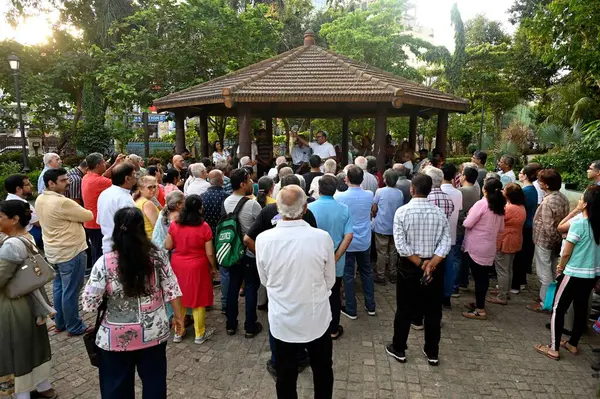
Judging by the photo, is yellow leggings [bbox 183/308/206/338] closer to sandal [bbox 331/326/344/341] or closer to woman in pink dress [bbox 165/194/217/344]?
woman in pink dress [bbox 165/194/217/344]

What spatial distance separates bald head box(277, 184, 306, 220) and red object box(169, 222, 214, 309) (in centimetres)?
175

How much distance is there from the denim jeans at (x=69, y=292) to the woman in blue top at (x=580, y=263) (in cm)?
502

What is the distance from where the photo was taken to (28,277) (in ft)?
9.70

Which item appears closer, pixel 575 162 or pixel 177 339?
pixel 177 339

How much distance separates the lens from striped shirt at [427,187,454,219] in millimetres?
4742

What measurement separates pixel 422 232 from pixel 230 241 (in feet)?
6.45

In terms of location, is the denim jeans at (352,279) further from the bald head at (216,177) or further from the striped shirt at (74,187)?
the striped shirt at (74,187)

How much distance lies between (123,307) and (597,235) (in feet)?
13.7

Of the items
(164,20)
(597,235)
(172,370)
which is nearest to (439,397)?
(597,235)

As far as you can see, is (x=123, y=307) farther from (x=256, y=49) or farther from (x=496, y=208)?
(x=256, y=49)

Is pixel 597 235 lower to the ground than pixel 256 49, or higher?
lower

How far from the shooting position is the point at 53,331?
456cm

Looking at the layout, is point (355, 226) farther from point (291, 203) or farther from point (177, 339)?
point (177, 339)

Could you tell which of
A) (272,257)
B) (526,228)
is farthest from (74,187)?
(526,228)
